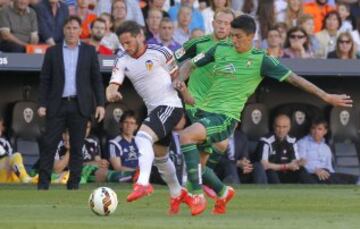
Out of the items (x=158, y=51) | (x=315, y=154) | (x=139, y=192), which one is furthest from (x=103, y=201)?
(x=315, y=154)

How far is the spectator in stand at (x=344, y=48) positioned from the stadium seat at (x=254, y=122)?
1570mm

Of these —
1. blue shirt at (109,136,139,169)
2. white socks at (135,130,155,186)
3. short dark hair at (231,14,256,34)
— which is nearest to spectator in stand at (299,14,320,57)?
blue shirt at (109,136,139,169)

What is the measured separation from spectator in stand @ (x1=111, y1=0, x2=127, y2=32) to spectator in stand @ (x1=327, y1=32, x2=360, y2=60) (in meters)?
3.54

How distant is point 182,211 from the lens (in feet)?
41.0

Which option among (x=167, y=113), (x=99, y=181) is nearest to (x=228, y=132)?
(x=167, y=113)

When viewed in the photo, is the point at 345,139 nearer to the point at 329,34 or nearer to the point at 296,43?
the point at 329,34

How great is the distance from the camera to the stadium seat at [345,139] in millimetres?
20812

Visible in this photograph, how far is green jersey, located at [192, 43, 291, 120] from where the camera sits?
12.0 meters

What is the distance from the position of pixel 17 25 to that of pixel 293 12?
512 cm

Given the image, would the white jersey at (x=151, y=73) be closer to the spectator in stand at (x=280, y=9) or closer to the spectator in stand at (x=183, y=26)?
the spectator in stand at (x=183, y=26)

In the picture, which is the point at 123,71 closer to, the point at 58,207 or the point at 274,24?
the point at 58,207

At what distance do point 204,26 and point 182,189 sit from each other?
8.19 m

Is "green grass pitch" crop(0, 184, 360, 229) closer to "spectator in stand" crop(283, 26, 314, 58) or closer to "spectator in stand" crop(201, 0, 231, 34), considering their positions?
"spectator in stand" crop(283, 26, 314, 58)

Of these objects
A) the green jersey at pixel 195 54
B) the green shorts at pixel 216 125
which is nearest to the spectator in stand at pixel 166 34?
the green jersey at pixel 195 54
